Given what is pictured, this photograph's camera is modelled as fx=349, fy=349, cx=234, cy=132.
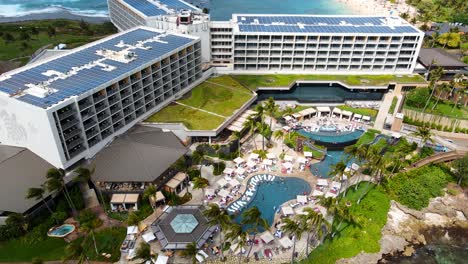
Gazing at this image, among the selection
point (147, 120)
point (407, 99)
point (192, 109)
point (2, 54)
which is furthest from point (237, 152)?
point (2, 54)

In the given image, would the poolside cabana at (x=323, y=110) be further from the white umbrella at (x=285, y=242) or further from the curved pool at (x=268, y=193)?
the white umbrella at (x=285, y=242)

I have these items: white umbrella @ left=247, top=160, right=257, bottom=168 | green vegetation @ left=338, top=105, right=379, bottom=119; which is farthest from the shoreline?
white umbrella @ left=247, top=160, right=257, bottom=168

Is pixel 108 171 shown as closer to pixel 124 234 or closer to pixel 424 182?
pixel 124 234

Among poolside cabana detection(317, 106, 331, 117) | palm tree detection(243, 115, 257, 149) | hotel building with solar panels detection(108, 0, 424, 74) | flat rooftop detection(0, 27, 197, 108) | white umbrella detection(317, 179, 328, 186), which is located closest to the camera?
flat rooftop detection(0, 27, 197, 108)

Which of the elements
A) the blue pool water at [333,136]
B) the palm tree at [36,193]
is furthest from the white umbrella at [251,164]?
the palm tree at [36,193]

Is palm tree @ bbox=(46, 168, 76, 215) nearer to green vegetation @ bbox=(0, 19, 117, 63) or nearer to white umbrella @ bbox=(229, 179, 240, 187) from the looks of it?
white umbrella @ bbox=(229, 179, 240, 187)
